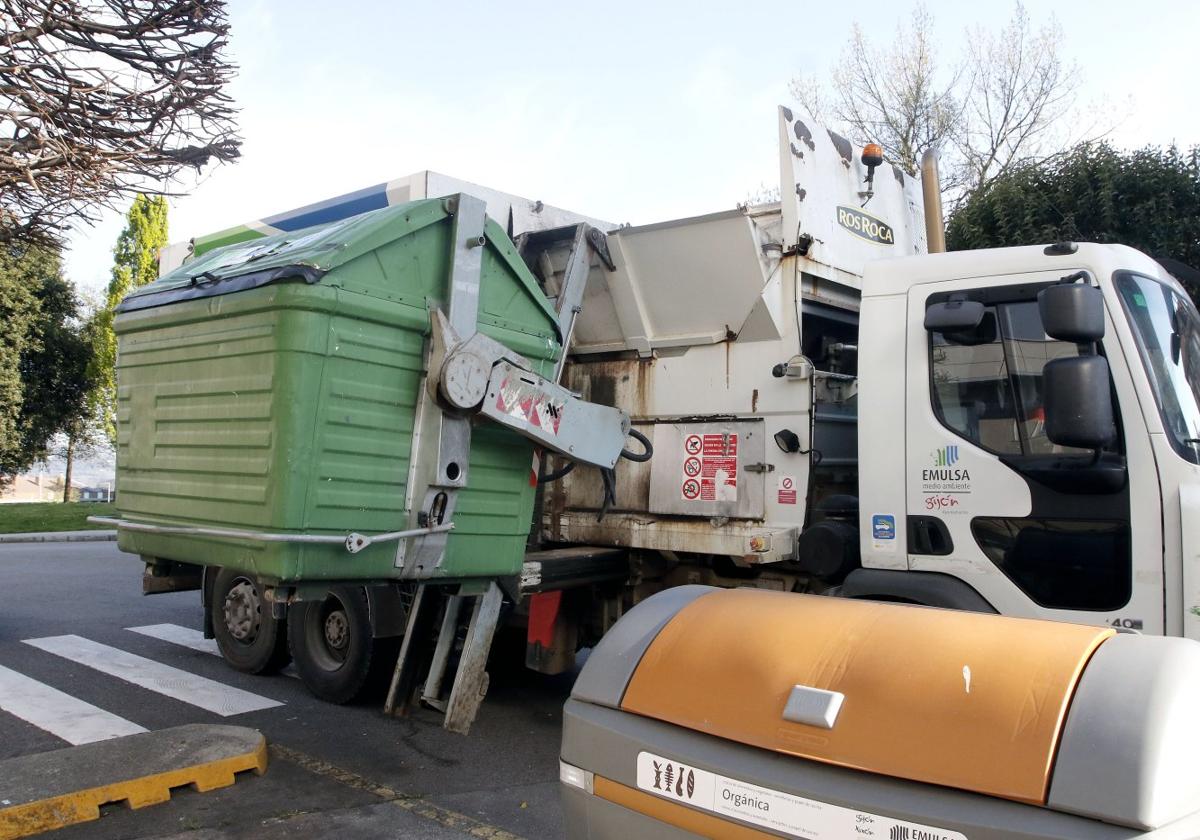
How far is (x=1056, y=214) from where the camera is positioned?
10.9 m

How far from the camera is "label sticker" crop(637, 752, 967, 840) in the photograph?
211 cm

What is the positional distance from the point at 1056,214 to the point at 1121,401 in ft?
26.8

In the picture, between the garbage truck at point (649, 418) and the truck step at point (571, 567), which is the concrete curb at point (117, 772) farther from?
the truck step at point (571, 567)

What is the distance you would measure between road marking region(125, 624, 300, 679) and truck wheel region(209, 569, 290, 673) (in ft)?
1.33

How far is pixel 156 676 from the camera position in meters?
6.97

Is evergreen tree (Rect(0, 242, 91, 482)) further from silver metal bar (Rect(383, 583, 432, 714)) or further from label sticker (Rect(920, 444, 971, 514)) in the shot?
label sticker (Rect(920, 444, 971, 514))

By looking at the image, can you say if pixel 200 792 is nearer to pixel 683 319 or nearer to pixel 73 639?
pixel 683 319

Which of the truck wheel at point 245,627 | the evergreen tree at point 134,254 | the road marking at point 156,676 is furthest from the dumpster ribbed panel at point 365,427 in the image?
the evergreen tree at point 134,254

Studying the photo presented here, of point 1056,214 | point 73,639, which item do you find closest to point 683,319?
point 73,639

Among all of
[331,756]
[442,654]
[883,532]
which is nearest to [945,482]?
[883,532]

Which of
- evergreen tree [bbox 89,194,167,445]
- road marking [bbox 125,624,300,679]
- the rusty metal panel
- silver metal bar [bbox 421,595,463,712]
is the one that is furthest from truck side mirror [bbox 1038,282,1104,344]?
evergreen tree [bbox 89,194,167,445]

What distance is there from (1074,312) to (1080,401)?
32 centimetres

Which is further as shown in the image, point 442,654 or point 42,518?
point 42,518

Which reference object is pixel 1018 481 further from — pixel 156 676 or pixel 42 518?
pixel 42 518
